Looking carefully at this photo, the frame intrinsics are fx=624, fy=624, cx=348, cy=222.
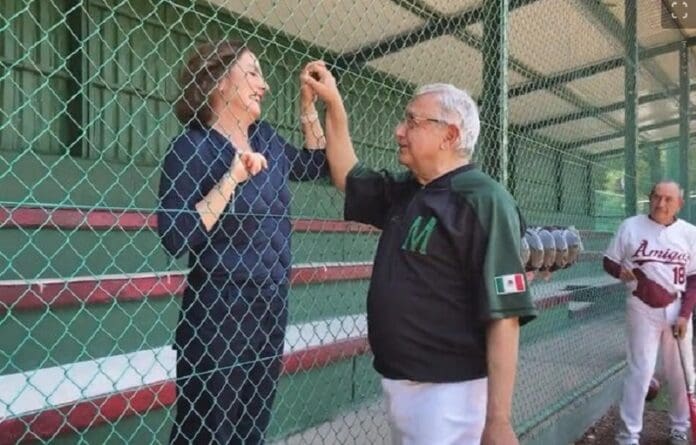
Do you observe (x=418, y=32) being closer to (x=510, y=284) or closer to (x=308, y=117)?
(x=308, y=117)

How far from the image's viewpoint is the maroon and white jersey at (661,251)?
439cm

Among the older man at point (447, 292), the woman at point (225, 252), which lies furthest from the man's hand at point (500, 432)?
the woman at point (225, 252)

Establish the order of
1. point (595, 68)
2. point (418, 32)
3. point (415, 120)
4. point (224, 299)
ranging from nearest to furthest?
point (224, 299) → point (415, 120) → point (418, 32) → point (595, 68)

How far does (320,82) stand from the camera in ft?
7.03

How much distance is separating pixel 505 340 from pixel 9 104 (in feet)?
15.6

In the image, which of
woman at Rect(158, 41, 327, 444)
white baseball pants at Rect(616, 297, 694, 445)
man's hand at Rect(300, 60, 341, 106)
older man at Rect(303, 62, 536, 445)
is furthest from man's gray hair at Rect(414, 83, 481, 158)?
white baseball pants at Rect(616, 297, 694, 445)

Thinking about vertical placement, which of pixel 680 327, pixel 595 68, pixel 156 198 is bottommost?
pixel 680 327

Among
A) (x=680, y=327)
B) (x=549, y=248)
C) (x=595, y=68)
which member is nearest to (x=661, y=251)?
(x=680, y=327)

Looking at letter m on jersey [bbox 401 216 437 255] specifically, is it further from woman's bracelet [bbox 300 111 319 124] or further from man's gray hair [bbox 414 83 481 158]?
woman's bracelet [bbox 300 111 319 124]

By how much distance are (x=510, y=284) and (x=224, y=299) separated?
796mm

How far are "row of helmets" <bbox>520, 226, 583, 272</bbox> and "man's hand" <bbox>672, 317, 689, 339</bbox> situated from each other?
123 cm

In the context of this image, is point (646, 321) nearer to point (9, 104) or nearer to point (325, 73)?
point (325, 73)

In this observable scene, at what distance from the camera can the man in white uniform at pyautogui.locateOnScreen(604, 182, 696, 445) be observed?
4338mm

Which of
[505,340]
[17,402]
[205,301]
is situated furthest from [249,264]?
[17,402]
